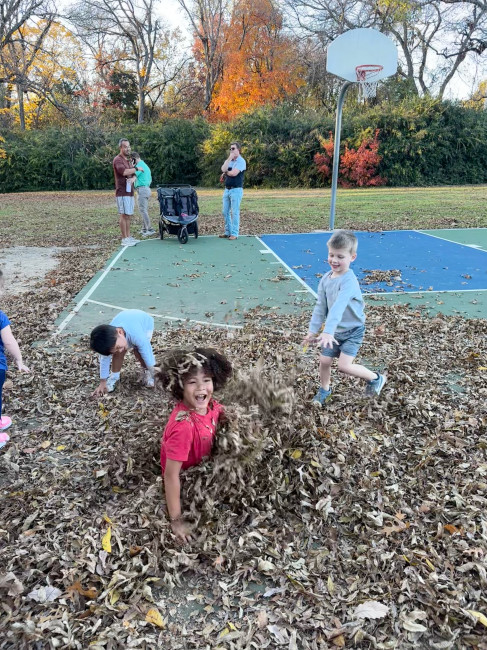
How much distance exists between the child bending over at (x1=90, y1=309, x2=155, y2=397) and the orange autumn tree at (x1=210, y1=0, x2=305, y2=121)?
3295 centimetres

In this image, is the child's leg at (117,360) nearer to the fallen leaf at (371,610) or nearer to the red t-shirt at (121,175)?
the fallen leaf at (371,610)

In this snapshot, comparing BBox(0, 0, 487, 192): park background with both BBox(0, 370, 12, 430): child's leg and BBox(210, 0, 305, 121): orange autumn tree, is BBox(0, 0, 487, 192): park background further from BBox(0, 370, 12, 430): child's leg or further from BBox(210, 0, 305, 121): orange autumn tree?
BBox(0, 370, 12, 430): child's leg

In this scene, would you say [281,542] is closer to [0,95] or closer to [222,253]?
[222,253]

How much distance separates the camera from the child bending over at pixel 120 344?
372 centimetres

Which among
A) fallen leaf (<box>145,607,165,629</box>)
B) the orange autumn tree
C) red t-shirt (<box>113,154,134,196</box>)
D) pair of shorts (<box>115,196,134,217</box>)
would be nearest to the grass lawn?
pair of shorts (<box>115,196,134,217</box>)

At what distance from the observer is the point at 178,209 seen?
11469mm

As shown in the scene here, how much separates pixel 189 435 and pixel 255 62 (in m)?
39.1

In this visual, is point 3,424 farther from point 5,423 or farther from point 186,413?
point 186,413

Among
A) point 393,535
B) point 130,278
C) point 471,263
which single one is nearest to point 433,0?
point 471,263

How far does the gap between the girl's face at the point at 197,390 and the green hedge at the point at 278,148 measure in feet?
84.4

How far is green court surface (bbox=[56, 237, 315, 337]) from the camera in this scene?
6418mm

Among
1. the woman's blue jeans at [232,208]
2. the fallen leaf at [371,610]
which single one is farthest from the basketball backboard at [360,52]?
the fallen leaf at [371,610]

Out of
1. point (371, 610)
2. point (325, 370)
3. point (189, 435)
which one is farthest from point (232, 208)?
point (371, 610)

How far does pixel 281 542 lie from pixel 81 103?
4339 centimetres
